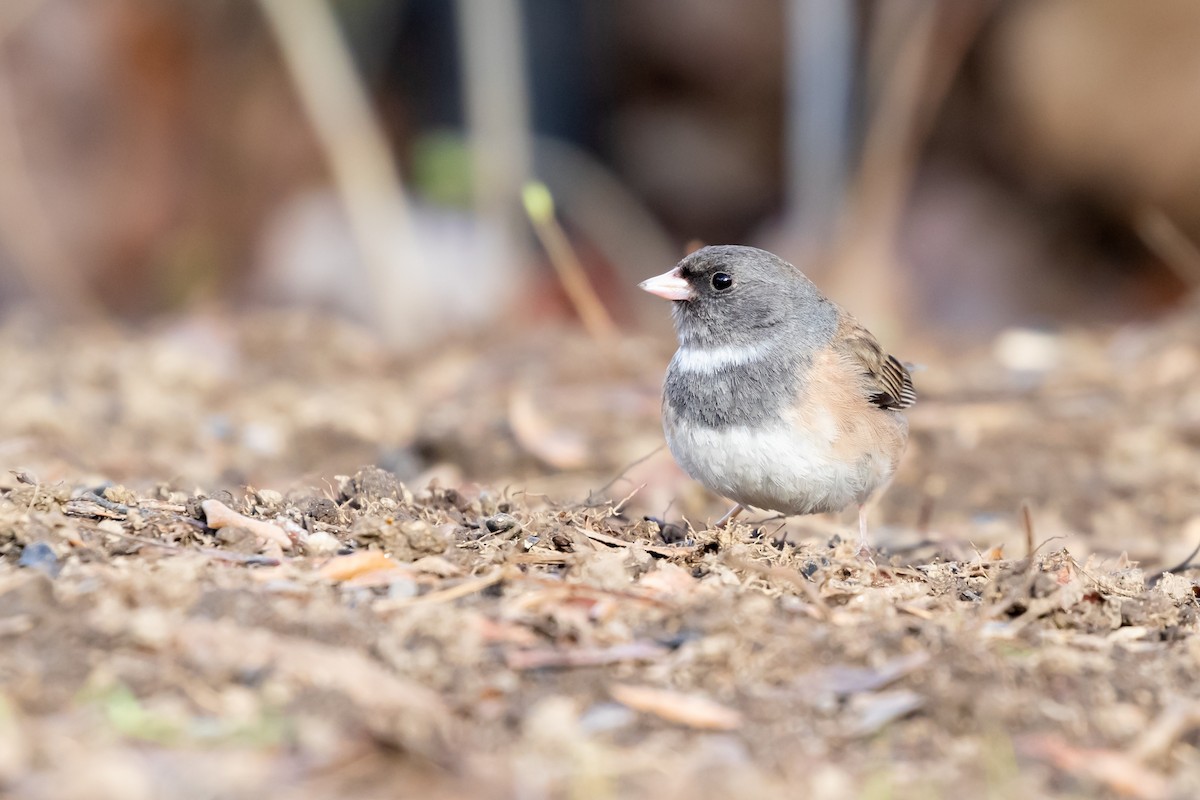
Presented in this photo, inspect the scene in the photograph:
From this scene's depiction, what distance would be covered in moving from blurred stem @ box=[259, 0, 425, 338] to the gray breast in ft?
13.3

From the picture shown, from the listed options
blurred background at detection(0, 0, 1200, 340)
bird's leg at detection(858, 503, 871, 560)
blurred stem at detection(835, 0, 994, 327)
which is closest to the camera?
bird's leg at detection(858, 503, 871, 560)

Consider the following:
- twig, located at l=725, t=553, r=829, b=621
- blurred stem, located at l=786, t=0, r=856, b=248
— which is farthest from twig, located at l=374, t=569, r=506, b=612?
blurred stem, located at l=786, t=0, r=856, b=248

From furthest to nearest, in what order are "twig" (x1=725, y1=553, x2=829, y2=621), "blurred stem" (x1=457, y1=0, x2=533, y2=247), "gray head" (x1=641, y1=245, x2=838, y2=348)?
"blurred stem" (x1=457, y1=0, x2=533, y2=247) → "gray head" (x1=641, y1=245, x2=838, y2=348) → "twig" (x1=725, y1=553, x2=829, y2=621)

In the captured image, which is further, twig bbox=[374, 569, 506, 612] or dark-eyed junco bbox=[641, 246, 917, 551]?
dark-eyed junco bbox=[641, 246, 917, 551]

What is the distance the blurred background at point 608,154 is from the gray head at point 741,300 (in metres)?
3.70

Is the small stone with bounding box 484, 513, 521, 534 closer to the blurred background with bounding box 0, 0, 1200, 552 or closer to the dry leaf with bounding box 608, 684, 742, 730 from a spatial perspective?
the dry leaf with bounding box 608, 684, 742, 730

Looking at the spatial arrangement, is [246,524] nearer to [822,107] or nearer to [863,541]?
[863,541]

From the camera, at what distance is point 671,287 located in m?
4.02

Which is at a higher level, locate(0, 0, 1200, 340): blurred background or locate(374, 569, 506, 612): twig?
locate(0, 0, 1200, 340): blurred background

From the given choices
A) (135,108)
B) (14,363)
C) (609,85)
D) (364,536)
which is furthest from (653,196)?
(364,536)

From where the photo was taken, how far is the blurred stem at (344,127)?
7.11 m

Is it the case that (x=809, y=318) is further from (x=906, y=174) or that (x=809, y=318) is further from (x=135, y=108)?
(x=135, y=108)

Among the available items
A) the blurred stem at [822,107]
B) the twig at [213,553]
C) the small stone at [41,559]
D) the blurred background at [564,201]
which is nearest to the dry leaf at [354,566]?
the twig at [213,553]

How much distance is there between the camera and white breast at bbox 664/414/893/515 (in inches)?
138
